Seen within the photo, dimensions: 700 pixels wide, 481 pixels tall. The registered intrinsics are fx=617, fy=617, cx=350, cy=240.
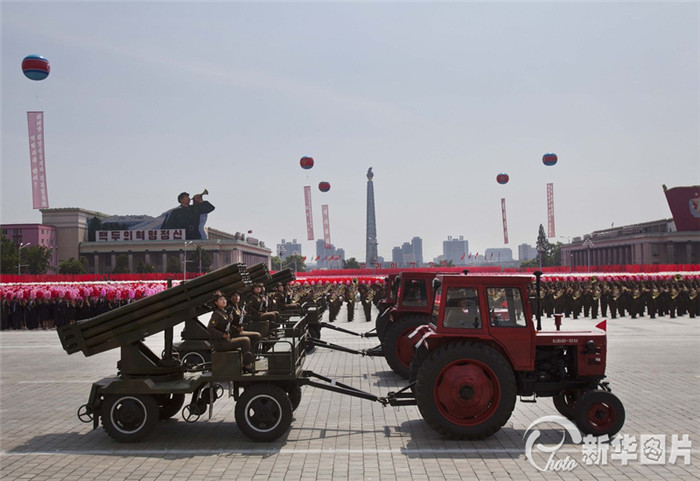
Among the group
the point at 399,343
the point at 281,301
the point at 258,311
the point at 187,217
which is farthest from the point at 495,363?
the point at 187,217

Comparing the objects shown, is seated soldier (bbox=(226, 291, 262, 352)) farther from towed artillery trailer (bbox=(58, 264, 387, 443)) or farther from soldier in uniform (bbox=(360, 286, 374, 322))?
soldier in uniform (bbox=(360, 286, 374, 322))

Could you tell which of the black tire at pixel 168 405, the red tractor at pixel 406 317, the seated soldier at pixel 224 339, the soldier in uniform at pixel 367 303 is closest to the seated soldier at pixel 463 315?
the seated soldier at pixel 224 339

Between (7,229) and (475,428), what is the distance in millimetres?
161992

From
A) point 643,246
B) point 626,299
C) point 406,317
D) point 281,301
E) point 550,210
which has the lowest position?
point 626,299

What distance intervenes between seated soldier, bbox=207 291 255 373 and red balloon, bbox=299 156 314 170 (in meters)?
53.6

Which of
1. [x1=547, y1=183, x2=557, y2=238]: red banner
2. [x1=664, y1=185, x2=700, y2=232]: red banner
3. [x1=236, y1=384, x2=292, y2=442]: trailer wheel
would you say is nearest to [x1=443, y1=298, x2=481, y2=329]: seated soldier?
[x1=236, y1=384, x2=292, y2=442]: trailer wheel

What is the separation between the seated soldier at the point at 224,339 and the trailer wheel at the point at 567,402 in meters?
4.86

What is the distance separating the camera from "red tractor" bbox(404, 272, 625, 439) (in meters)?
8.90

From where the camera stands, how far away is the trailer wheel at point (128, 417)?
358 inches

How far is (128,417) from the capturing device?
29.9 ft

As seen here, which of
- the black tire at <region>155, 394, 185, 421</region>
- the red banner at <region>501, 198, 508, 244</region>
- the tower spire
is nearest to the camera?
the black tire at <region>155, 394, 185, 421</region>

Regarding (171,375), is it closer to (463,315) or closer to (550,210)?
(463,315)

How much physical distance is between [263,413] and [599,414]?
497cm

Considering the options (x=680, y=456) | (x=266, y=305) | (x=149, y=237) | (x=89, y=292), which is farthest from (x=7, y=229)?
(x=680, y=456)
